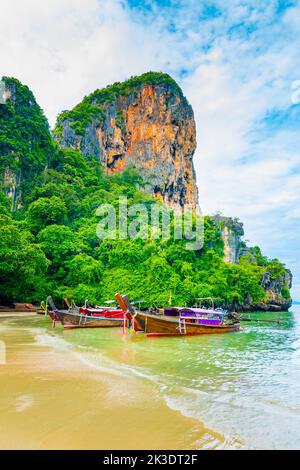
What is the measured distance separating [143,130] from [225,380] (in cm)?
6421

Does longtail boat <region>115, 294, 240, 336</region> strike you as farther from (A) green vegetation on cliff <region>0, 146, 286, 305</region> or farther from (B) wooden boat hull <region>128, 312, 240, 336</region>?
(A) green vegetation on cliff <region>0, 146, 286, 305</region>

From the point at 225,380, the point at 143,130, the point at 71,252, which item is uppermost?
the point at 143,130

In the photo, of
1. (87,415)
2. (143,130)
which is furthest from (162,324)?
(143,130)

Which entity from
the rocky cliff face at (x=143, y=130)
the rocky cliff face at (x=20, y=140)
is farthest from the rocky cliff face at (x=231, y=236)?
the rocky cliff face at (x=20, y=140)

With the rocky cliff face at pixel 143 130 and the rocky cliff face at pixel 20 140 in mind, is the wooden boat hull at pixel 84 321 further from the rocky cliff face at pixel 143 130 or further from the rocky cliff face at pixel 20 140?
the rocky cliff face at pixel 143 130

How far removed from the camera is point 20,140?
40031 millimetres

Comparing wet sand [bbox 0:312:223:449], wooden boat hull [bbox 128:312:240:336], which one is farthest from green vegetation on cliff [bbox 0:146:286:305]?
wet sand [bbox 0:312:223:449]

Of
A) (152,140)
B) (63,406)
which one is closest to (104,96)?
(152,140)

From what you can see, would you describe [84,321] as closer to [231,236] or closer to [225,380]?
[225,380]

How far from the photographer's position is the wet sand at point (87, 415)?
3.36 meters

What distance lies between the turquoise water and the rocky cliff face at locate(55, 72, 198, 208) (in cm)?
5173

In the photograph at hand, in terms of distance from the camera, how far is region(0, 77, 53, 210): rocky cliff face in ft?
123
